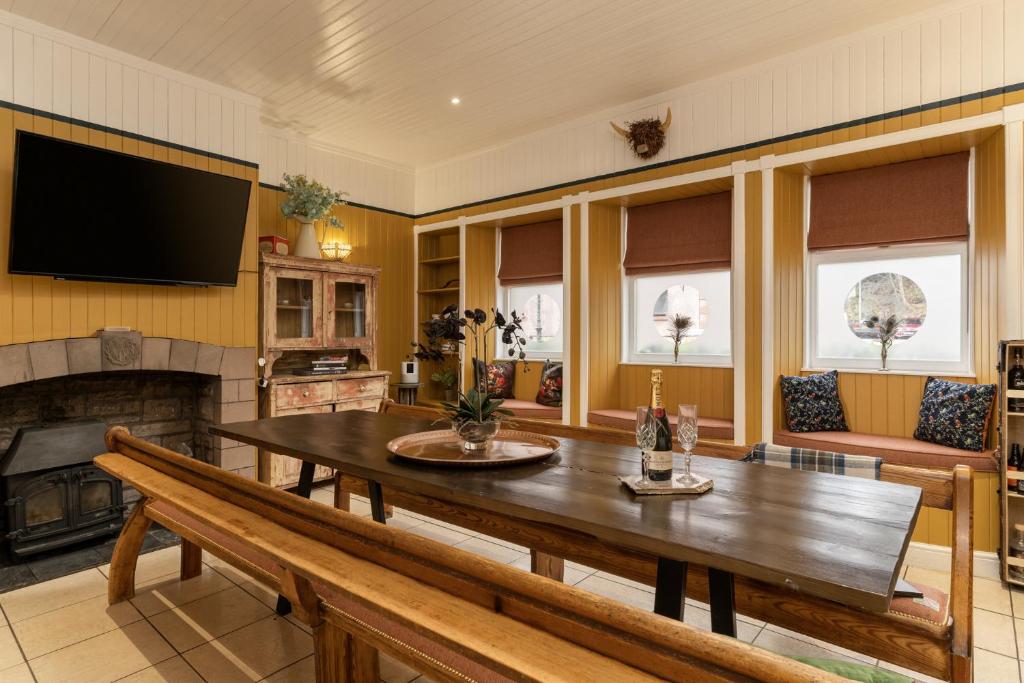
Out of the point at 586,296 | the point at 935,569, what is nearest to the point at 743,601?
A: the point at 935,569

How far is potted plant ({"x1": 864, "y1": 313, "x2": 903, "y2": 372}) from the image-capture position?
11.8 ft

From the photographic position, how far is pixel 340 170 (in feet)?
17.2

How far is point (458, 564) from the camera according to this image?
1.02 metres

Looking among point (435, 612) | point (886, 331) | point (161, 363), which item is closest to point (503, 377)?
point (161, 363)

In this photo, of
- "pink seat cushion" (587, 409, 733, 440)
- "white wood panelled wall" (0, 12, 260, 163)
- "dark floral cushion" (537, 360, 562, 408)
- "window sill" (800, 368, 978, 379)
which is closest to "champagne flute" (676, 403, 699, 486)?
"pink seat cushion" (587, 409, 733, 440)

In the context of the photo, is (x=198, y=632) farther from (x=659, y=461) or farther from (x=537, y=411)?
(x=537, y=411)

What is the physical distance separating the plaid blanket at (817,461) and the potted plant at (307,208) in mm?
3743

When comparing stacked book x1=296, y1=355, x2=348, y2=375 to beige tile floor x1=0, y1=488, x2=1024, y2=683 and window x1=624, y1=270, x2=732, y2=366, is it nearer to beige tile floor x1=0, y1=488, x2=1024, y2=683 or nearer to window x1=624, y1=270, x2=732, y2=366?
beige tile floor x1=0, y1=488, x2=1024, y2=683

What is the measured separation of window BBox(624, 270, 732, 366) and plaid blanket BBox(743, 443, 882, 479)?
237cm

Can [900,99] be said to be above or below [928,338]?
above

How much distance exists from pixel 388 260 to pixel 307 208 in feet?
4.02

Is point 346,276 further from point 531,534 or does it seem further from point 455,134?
point 531,534

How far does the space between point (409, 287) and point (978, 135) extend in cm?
464

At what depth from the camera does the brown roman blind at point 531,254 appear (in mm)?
5168
